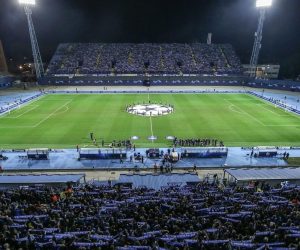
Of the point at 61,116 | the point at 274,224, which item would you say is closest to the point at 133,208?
the point at 274,224

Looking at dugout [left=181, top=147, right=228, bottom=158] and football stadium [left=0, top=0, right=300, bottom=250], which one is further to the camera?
dugout [left=181, top=147, right=228, bottom=158]

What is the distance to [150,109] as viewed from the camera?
56438mm

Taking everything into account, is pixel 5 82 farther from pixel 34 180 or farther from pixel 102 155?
pixel 34 180

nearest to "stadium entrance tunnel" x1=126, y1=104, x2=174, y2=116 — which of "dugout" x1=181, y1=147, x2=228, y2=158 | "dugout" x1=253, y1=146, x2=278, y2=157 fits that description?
"dugout" x1=181, y1=147, x2=228, y2=158

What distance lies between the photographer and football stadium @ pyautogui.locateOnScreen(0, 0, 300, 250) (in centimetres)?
1438

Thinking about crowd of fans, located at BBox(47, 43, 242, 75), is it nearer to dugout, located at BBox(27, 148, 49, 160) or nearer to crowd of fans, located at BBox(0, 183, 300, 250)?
dugout, located at BBox(27, 148, 49, 160)

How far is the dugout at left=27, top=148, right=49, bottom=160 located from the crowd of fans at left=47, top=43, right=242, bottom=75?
68.7m

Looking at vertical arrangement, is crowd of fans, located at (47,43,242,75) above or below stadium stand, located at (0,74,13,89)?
above

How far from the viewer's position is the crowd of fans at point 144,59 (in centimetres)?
10012

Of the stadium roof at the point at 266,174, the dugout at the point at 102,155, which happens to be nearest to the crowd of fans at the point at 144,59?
the dugout at the point at 102,155

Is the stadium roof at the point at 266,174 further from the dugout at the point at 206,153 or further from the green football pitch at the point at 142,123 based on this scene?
the green football pitch at the point at 142,123

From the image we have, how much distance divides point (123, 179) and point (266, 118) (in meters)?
34.2

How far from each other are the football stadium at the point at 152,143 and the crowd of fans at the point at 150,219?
7 cm

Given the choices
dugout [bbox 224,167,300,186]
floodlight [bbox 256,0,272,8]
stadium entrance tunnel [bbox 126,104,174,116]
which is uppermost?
floodlight [bbox 256,0,272,8]
